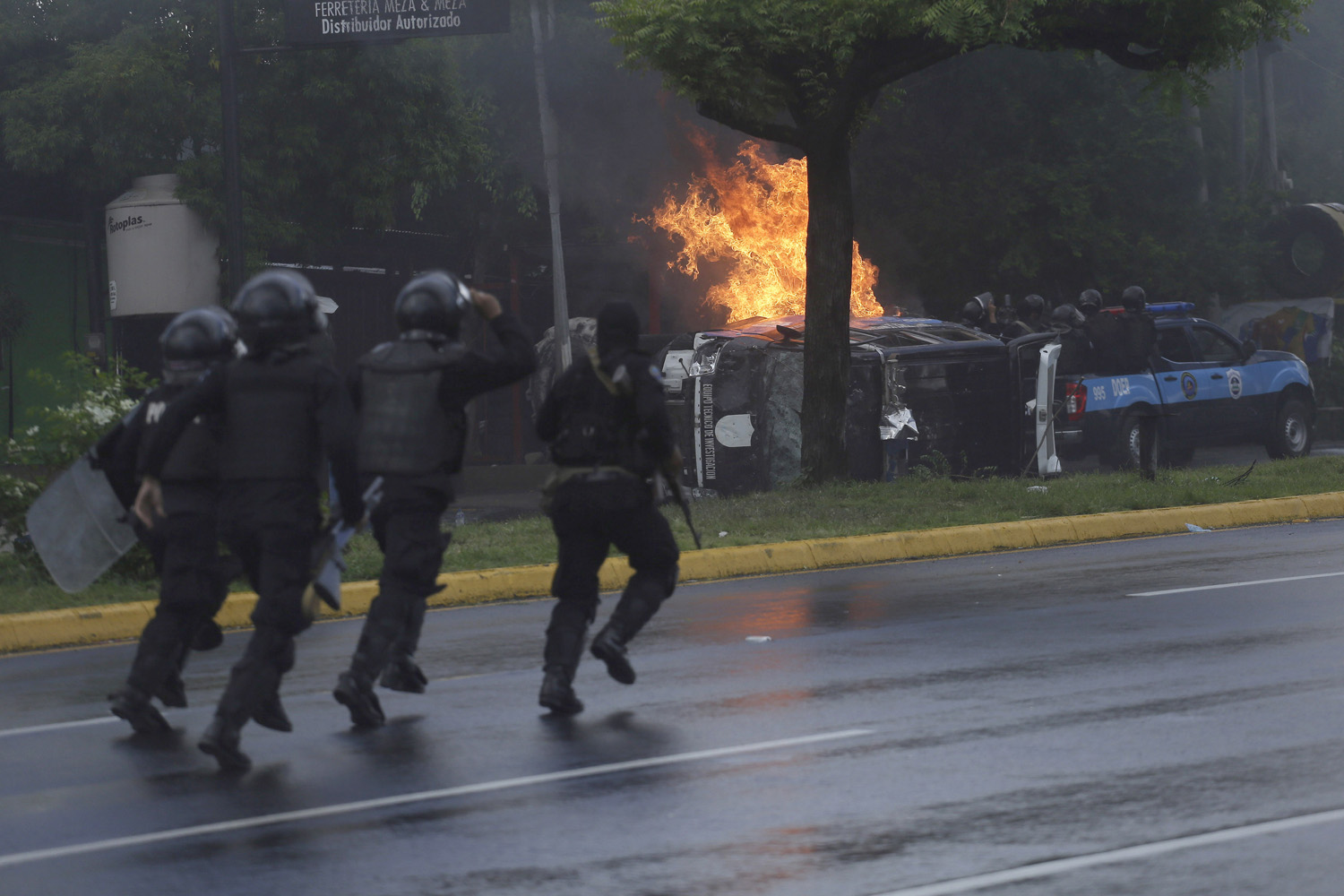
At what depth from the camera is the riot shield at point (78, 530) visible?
26.3ft

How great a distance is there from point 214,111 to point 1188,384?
1265cm

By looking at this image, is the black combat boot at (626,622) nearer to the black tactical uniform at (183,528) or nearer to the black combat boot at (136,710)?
the black tactical uniform at (183,528)

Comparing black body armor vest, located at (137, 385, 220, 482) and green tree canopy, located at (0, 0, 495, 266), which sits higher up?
green tree canopy, located at (0, 0, 495, 266)

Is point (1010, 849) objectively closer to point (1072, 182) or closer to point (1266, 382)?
point (1266, 382)

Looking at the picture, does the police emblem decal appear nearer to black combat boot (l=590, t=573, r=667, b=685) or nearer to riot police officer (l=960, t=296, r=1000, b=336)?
riot police officer (l=960, t=296, r=1000, b=336)

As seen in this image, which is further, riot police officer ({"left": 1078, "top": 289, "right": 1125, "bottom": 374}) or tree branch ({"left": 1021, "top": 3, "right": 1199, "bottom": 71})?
riot police officer ({"left": 1078, "top": 289, "right": 1125, "bottom": 374})

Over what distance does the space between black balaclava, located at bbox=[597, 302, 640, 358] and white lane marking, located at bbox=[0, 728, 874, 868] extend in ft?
5.45

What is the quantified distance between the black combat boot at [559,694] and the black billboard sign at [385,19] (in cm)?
1095

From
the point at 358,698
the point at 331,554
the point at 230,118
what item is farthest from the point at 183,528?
the point at 230,118

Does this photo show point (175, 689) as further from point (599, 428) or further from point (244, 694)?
point (599, 428)

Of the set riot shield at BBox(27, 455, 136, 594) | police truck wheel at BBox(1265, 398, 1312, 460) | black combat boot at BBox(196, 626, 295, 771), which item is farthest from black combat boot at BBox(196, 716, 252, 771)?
police truck wheel at BBox(1265, 398, 1312, 460)

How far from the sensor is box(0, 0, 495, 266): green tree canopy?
22.0 meters

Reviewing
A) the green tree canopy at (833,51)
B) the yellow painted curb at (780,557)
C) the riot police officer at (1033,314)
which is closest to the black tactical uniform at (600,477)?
the yellow painted curb at (780,557)

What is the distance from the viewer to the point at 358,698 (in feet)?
21.3
